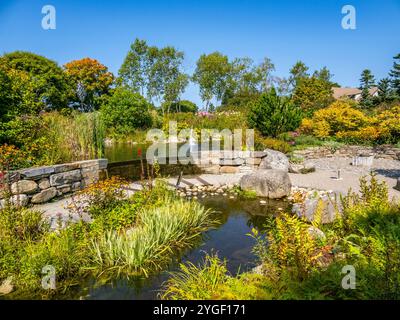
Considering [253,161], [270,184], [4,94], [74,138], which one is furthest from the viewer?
[253,161]

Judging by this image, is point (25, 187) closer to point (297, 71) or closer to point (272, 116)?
point (272, 116)

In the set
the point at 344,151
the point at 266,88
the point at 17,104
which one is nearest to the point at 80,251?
the point at 17,104

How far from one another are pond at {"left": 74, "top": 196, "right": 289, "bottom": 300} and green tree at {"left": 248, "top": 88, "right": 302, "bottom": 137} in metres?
7.49

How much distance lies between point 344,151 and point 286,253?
11815 mm

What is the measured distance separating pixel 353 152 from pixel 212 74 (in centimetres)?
2760

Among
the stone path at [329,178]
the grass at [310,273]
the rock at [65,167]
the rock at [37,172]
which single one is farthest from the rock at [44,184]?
the grass at [310,273]

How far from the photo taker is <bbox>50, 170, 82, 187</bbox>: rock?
5785mm

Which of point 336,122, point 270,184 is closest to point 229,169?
point 270,184

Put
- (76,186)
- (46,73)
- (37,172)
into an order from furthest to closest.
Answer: (46,73) → (76,186) → (37,172)

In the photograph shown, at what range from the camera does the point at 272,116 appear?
13.4 metres

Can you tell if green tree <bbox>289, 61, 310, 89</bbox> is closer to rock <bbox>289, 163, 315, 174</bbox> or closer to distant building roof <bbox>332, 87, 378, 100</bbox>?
distant building roof <bbox>332, 87, 378, 100</bbox>

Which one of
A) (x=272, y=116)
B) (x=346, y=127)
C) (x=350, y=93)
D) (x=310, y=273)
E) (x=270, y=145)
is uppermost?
(x=350, y=93)

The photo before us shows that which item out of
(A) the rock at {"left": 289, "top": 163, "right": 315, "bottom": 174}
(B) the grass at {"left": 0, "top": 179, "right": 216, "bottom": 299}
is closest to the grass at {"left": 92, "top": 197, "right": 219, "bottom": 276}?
(B) the grass at {"left": 0, "top": 179, "right": 216, "bottom": 299}

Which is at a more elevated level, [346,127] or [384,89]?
[384,89]
